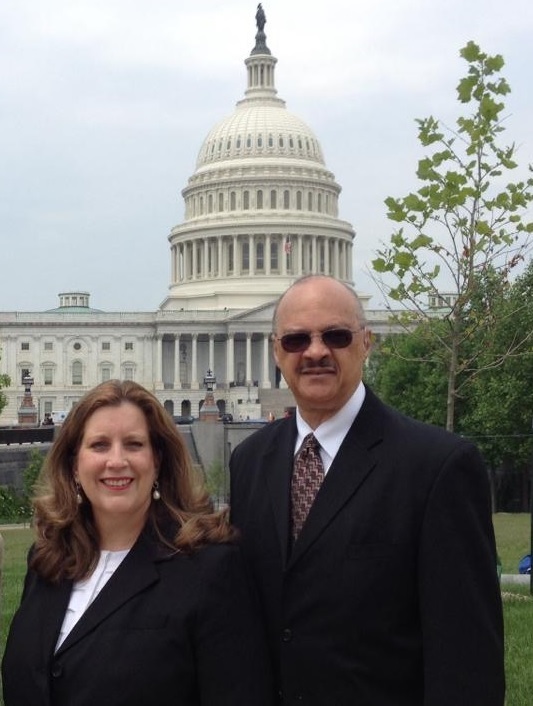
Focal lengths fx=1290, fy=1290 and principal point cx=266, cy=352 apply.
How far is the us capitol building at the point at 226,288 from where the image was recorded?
118062 mm

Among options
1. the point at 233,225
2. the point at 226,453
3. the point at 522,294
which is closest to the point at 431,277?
the point at 226,453

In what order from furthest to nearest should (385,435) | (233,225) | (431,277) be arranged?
(233,225)
(431,277)
(385,435)

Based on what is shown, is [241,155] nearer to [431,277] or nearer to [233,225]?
[233,225]

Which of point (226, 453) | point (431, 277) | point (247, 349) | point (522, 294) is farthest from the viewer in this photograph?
point (247, 349)

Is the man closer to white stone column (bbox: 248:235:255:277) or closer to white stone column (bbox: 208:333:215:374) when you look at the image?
white stone column (bbox: 208:333:215:374)

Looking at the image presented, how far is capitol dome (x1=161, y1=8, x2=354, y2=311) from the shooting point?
4934 inches

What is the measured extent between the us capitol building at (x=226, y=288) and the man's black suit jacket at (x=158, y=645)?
100469 millimetres

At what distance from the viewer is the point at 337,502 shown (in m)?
4.79

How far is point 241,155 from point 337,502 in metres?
126

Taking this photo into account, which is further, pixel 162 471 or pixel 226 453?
pixel 226 453

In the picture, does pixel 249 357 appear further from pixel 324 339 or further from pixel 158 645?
pixel 158 645

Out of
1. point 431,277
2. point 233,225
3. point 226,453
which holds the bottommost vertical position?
point 226,453

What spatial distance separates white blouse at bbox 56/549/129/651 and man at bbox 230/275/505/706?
1.68 ft

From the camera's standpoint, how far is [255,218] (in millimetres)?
126125
